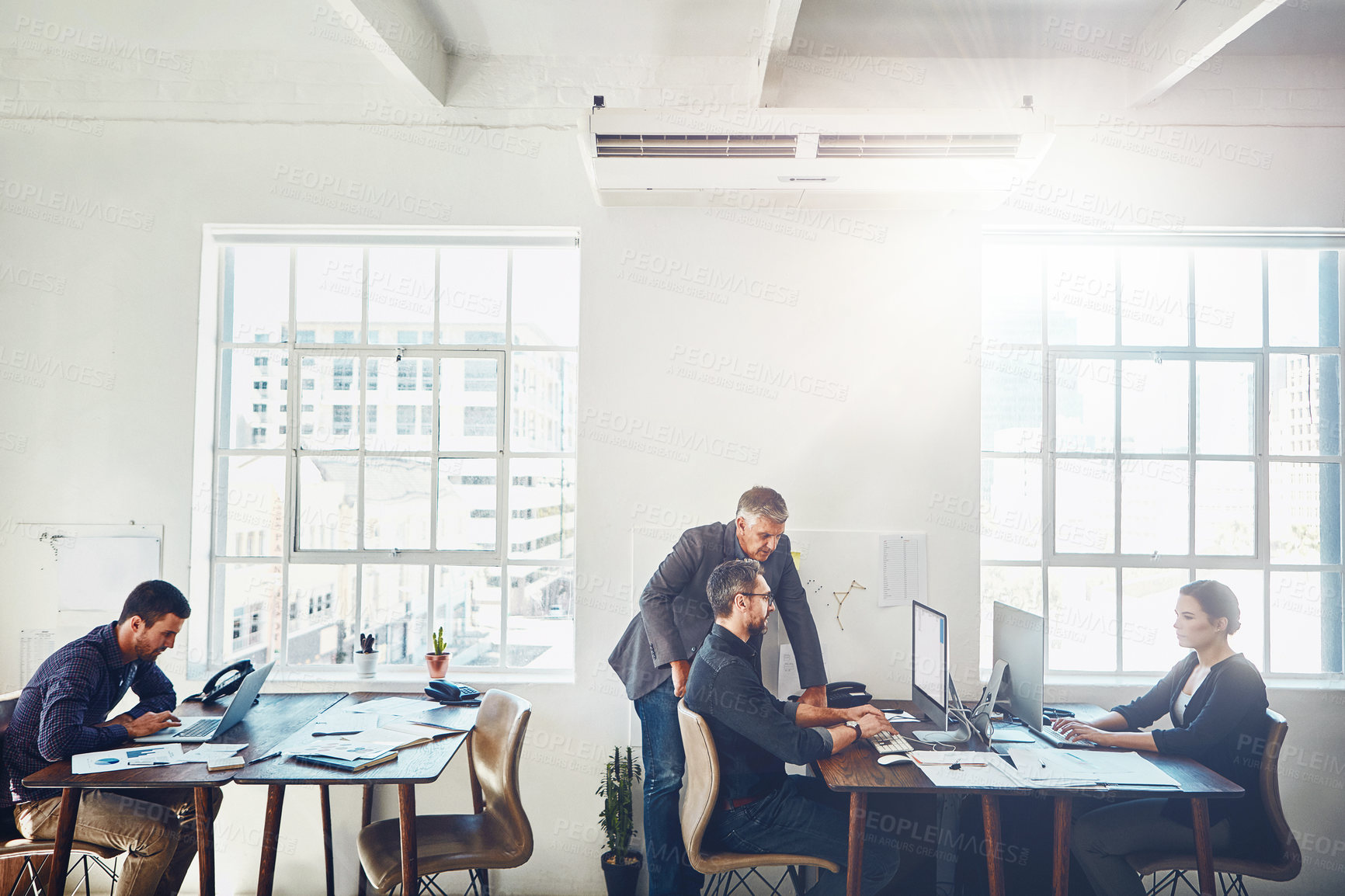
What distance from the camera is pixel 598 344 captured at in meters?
3.69

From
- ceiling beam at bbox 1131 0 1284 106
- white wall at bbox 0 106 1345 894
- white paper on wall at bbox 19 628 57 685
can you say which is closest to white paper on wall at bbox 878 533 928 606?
white wall at bbox 0 106 1345 894

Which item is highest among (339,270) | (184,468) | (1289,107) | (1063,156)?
(1289,107)

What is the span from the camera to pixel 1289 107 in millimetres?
3688

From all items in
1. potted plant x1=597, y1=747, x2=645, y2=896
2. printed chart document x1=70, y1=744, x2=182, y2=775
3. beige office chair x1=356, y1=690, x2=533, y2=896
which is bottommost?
potted plant x1=597, y1=747, x2=645, y2=896

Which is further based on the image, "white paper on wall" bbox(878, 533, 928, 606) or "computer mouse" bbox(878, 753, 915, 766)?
"white paper on wall" bbox(878, 533, 928, 606)

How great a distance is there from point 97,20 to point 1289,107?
5513 mm

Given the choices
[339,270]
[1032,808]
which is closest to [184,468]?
[339,270]

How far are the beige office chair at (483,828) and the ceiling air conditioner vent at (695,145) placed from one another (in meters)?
2.15

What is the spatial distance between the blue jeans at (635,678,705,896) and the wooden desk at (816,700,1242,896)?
67cm

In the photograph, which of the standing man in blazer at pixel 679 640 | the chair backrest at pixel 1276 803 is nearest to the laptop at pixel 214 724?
the standing man in blazer at pixel 679 640

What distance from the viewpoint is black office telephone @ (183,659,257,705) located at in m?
3.34

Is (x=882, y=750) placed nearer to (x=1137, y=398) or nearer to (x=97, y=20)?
(x=1137, y=398)

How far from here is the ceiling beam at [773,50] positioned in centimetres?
299

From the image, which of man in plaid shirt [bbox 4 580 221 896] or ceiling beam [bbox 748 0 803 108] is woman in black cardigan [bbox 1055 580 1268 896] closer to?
ceiling beam [bbox 748 0 803 108]
